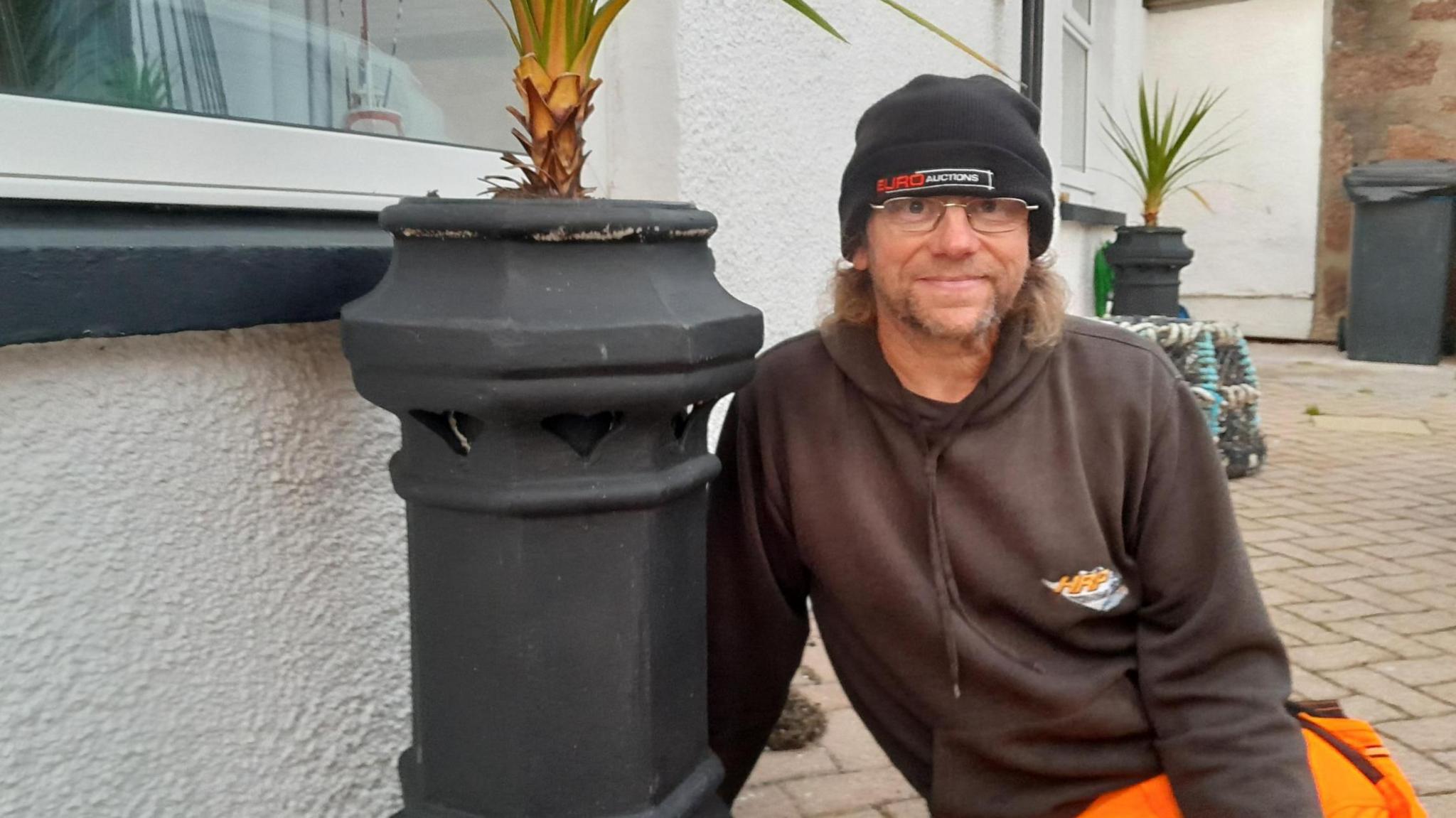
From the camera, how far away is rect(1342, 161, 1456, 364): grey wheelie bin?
32.0 ft

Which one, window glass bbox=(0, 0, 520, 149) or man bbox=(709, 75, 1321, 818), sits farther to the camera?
man bbox=(709, 75, 1321, 818)

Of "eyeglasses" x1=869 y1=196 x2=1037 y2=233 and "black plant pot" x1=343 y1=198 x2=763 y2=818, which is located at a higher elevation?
"eyeglasses" x1=869 y1=196 x2=1037 y2=233

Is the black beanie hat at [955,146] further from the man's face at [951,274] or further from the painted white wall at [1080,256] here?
the painted white wall at [1080,256]

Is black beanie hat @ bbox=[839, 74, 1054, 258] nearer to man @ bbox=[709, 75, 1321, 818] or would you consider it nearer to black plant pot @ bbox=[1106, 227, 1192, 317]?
man @ bbox=[709, 75, 1321, 818]

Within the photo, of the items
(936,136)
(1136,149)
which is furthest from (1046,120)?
(936,136)

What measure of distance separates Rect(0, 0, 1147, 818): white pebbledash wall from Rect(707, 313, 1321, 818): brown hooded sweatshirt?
1.87 feet

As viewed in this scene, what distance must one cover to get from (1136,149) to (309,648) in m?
7.89

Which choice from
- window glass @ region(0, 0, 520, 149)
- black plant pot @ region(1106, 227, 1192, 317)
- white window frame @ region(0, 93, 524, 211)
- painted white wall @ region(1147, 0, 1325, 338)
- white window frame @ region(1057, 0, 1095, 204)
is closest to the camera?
white window frame @ region(0, 93, 524, 211)

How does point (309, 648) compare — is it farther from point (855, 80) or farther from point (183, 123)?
point (855, 80)

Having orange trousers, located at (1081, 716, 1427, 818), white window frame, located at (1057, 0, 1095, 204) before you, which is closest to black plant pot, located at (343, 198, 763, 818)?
orange trousers, located at (1081, 716, 1427, 818)

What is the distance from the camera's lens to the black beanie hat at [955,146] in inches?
64.2

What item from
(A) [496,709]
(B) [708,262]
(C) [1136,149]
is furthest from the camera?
(C) [1136,149]

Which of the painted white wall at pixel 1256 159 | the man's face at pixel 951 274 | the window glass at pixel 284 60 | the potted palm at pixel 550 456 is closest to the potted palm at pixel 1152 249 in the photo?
the painted white wall at pixel 1256 159

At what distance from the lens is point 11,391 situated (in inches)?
52.2
